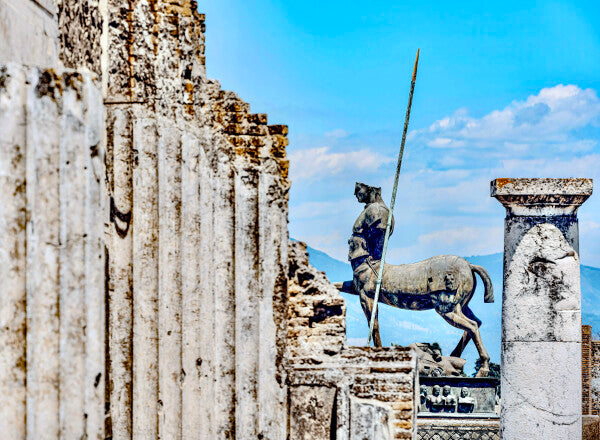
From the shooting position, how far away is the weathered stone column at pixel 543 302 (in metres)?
8.74

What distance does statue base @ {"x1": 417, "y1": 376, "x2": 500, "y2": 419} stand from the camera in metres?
14.3

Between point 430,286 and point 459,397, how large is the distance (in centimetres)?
297

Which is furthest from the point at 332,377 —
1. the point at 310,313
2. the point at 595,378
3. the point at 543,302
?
the point at 595,378

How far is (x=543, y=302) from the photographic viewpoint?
8.80m

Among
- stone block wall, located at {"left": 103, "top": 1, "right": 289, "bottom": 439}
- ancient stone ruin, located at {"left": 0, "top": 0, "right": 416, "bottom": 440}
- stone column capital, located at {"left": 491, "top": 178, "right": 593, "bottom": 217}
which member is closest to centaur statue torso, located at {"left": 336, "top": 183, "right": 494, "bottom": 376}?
stone column capital, located at {"left": 491, "top": 178, "right": 593, "bottom": 217}

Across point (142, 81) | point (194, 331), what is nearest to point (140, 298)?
point (194, 331)

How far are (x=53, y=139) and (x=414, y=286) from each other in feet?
48.9

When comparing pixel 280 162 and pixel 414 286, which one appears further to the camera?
→ pixel 414 286

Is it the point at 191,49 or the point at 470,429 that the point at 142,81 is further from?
the point at 470,429

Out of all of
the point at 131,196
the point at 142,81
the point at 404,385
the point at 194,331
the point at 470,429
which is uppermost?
the point at 142,81

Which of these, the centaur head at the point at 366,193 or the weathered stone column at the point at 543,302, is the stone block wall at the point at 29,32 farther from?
the centaur head at the point at 366,193

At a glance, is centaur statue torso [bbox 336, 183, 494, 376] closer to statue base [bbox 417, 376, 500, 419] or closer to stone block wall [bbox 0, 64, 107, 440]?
statue base [bbox 417, 376, 500, 419]

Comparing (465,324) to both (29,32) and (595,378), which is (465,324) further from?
(29,32)

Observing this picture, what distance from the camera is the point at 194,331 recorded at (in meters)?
3.82
